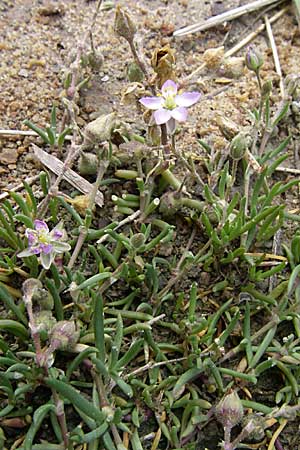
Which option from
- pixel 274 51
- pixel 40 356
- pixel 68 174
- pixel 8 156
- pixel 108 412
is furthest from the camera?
pixel 274 51

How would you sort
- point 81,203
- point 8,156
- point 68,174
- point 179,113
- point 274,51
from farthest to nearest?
point 274,51 < point 8,156 < point 68,174 < point 81,203 < point 179,113

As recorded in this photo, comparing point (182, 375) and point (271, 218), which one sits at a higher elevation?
point (271, 218)

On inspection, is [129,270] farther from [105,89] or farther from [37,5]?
[37,5]

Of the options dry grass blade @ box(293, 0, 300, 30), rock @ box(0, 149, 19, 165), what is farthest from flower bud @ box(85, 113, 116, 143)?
dry grass blade @ box(293, 0, 300, 30)

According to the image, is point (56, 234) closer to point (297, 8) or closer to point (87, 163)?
point (87, 163)

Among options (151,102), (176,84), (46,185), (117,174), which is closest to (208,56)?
(176,84)

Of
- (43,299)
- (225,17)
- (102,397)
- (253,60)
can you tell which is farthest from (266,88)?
(102,397)

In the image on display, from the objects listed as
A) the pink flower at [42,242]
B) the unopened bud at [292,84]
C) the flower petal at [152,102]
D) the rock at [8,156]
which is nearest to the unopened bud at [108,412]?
the pink flower at [42,242]
